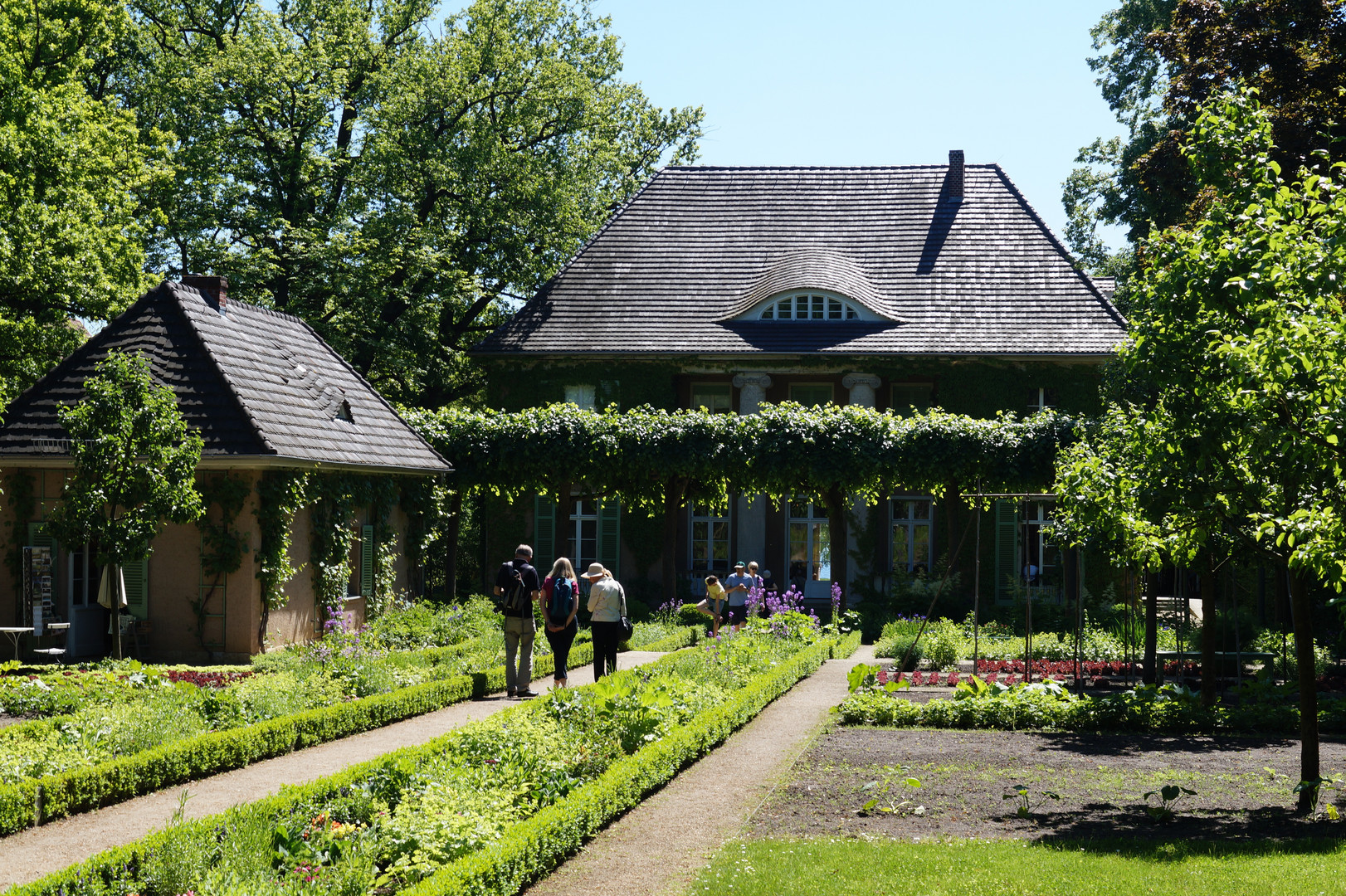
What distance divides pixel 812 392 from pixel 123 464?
17693 mm

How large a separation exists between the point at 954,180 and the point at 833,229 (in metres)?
3.57

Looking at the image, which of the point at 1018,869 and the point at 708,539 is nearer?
the point at 1018,869

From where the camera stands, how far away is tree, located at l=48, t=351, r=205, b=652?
594 inches

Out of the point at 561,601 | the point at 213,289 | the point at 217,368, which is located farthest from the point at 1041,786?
the point at 213,289

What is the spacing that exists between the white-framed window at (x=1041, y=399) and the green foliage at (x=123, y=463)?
19.2m

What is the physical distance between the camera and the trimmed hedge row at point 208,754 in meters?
8.73

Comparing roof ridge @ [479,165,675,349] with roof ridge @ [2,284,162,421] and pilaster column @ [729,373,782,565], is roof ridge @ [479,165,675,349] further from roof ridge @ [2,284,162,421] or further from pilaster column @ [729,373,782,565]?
roof ridge @ [2,284,162,421]

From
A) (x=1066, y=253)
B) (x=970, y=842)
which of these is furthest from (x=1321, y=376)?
(x=1066, y=253)

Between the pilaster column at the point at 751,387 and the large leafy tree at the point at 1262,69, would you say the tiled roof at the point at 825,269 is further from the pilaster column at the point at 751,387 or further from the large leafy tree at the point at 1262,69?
the large leafy tree at the point at 1262,69

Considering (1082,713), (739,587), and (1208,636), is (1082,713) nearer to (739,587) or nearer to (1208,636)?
(1208,636)

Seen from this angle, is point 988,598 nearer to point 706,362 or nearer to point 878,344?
point 878,344

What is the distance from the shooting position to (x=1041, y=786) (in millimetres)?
9734

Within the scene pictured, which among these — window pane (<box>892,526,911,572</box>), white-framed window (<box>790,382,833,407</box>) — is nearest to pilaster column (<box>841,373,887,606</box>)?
white-framed window (<box>790,382,833,407</box>)

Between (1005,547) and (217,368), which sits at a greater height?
(217,368)
